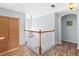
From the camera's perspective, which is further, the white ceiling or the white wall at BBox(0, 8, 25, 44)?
the white ceiling

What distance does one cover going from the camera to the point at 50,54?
1744 millimetres

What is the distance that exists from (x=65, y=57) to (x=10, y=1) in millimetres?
1229

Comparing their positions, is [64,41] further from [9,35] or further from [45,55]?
[9,35]

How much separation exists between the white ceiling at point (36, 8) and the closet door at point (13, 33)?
191 millimetres

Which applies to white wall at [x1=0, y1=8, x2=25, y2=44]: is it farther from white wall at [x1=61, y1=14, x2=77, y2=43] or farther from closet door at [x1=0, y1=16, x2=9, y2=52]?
white wall at [x1=61, y1=14, x2=77, y2=43]

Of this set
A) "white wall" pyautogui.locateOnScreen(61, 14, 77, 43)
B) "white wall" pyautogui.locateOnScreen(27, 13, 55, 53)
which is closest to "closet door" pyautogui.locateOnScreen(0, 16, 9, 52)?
"white wall" pyautogui.locateOnScreen(27, 13, 55, 53)

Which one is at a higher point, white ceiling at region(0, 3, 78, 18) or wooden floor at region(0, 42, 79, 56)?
white ceiling at region(0, 3, 78, 18)

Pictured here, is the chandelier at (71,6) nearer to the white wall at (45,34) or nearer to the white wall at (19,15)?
the white wall at (45,34)

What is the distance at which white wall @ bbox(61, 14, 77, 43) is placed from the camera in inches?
68.7

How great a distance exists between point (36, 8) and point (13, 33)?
543mm

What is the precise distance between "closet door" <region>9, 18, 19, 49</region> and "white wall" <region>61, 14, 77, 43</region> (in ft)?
2.39

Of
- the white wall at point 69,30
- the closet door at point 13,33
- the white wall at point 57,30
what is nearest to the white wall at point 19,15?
the closet door at point 13,33

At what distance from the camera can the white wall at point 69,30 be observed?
68.7 inches

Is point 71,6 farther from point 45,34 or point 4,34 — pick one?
point 4,34
